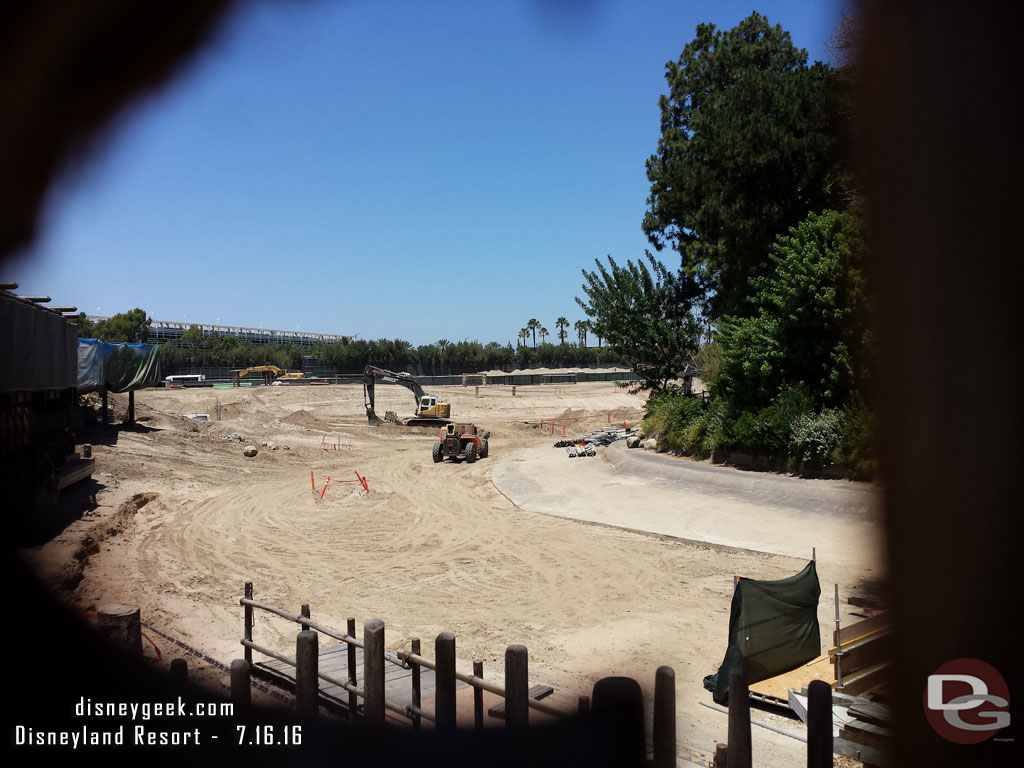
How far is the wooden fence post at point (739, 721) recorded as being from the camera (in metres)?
3.87

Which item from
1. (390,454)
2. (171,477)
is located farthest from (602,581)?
(390,454)

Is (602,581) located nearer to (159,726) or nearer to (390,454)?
(159,726)

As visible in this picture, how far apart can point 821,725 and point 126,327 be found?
6223cm

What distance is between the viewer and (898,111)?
17.4 feet

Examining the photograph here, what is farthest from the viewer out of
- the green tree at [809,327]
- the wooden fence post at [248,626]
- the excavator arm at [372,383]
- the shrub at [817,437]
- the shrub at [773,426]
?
the excavator arm at [372,383]

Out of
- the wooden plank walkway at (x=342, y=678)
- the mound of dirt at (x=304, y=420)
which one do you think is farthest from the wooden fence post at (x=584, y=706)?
the mound of dirt at (x=304, y=420)

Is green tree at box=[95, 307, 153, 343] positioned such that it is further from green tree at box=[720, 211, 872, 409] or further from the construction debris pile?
green tree at box=[720, 211, 872, 409]

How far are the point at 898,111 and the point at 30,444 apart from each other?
1515 centimetres

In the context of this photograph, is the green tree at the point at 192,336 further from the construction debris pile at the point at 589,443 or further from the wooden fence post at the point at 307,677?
the wooden fence post at the point at 307,677

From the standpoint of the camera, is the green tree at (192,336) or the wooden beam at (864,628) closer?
the wooden beam at (864,628)

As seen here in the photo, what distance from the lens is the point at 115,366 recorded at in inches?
987

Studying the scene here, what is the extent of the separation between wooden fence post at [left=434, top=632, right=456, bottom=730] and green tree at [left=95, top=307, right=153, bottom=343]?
5436 centimetres

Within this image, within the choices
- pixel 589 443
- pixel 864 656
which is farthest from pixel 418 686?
pixel 589 443

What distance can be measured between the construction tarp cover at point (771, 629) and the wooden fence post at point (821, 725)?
11.1 feet
